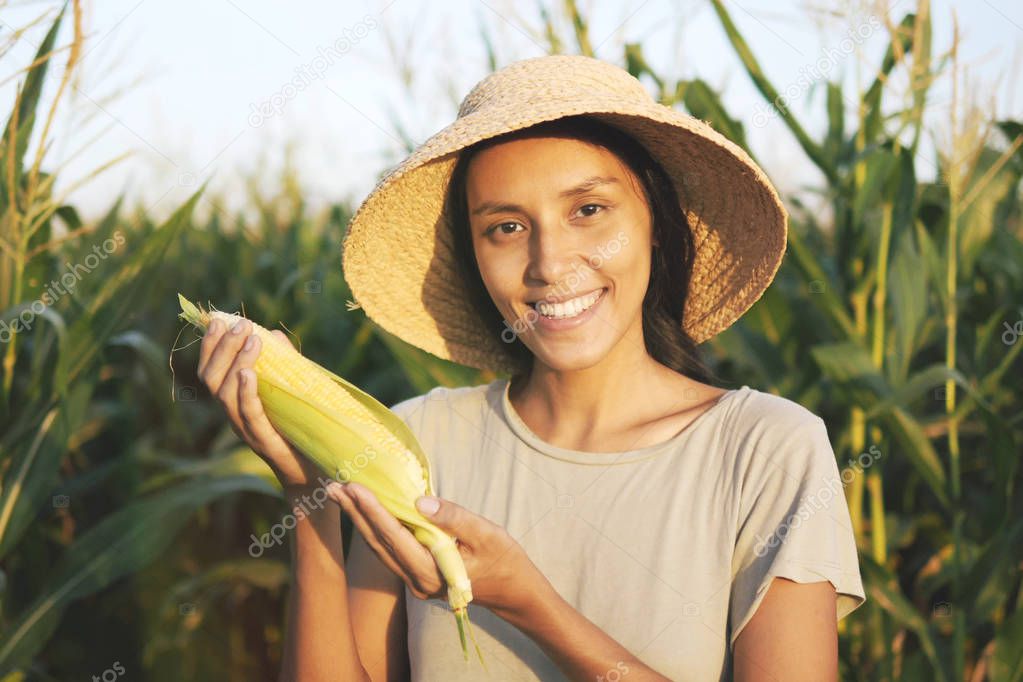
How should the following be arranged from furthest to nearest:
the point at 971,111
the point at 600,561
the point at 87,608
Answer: the point at 87,608, the point at 971,111, the point at 600,561

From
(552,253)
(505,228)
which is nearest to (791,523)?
(552,253)

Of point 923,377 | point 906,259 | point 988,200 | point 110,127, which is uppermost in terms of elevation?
point 110,127

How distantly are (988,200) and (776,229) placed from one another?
1.98 meters

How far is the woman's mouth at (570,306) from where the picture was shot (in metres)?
1.87

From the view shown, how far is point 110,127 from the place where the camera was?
2.48 meters

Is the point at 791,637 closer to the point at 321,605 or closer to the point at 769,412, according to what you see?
the point at 769,412

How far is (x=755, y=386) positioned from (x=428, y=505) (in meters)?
2.54

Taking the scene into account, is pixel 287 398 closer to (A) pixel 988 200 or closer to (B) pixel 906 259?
(B) pixel 906 259

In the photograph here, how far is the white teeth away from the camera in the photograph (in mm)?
1866

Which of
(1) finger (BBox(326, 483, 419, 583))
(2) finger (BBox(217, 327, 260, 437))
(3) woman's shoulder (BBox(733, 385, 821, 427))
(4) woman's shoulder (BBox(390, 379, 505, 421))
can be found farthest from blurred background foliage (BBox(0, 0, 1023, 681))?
(3) woman's shoulder (BBox(733, 385, 821, 427))

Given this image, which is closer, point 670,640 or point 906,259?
point 670,640

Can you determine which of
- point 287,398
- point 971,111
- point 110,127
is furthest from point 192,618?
point 971,111

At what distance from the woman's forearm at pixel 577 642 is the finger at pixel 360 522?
203 millimetres

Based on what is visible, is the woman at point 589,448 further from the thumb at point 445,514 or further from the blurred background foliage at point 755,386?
the blurred background foliage at point 755,386
